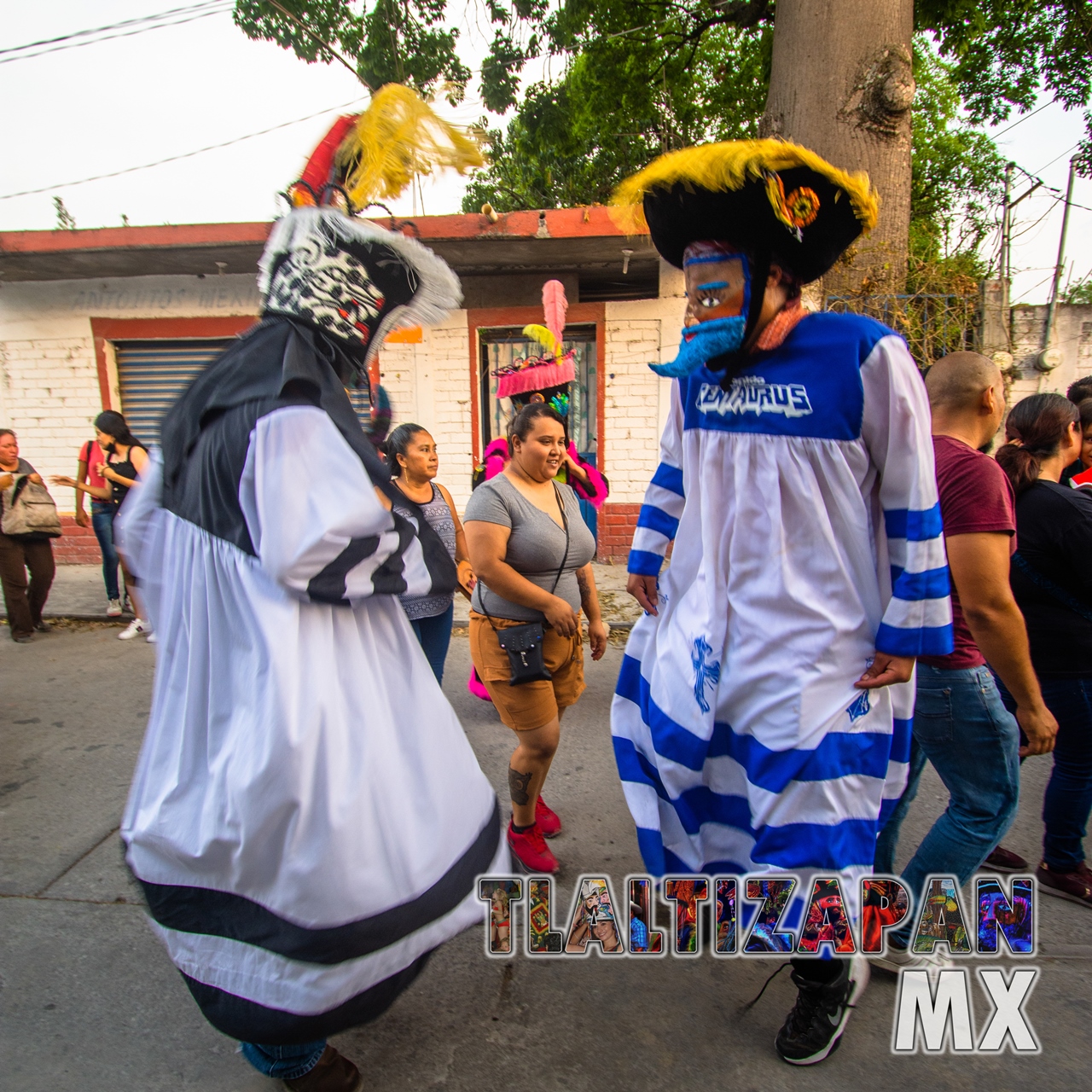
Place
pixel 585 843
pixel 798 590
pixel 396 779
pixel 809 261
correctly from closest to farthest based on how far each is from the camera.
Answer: pixel 396 779 → pixel 798 590 → pixel 809 261 → pixel 585 843

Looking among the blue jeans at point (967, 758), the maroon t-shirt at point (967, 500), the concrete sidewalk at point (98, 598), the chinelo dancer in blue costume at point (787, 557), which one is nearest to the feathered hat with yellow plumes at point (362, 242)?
the chinelo dancer in blue costume at point (787, 557)

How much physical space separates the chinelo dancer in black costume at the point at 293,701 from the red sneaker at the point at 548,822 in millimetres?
1382

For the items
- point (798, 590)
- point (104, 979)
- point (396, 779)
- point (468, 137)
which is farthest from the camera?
point (104, 979)

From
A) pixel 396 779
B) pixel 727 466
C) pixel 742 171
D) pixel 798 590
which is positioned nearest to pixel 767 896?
pixel 798 590

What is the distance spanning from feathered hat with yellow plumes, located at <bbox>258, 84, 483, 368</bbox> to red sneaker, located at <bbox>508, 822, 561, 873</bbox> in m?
1.88

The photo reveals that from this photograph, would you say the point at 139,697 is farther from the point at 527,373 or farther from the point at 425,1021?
the point at 425,1021

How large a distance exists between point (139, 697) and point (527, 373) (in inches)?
127

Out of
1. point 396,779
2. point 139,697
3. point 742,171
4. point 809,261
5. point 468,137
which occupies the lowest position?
point 139,697

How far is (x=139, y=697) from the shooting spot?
4.88 meters

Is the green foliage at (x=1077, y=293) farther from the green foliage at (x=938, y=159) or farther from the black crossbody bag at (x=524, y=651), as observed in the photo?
the black crossbody bag at (x=524, y=651)

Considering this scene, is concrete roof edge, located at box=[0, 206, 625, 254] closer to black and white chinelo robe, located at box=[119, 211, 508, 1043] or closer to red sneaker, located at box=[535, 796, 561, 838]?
red sneaker, located at box=[535, 796, 561, 838]

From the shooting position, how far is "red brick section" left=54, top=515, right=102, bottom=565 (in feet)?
28.9

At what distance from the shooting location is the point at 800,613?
1.72 metres

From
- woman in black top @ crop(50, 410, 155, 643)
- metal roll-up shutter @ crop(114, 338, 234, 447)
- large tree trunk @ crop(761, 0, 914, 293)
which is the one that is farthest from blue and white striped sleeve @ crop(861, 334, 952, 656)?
metal roll-up shutter @ crop(114, 338, 234, 447)
